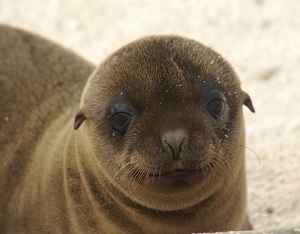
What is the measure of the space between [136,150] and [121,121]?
248 millimetres

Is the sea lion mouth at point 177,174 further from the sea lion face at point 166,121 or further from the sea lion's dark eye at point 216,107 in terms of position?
the sea lion's dark eye at point 216,107

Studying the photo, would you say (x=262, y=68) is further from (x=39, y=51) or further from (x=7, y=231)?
(x=7, y=231)

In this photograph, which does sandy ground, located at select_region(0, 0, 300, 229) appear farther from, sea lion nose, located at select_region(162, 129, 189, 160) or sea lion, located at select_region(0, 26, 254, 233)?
sea lion nose, located at select_region(162, 129, 189, 160)

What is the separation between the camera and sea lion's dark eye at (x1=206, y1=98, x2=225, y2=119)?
491 centimetres

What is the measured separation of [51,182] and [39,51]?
1176mm

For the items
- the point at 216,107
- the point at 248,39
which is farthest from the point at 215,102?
the point at 248,39

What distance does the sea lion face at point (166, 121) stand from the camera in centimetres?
465

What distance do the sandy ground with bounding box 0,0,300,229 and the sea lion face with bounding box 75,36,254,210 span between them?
60.7 inches

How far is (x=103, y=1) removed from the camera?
33.3 feet

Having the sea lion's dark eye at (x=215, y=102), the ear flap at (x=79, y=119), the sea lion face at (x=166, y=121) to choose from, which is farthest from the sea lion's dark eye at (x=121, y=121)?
the sea lion's dark eye at (x=215, y=102)

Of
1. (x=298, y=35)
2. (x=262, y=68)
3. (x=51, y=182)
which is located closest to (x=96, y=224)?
(x=51, y=182)

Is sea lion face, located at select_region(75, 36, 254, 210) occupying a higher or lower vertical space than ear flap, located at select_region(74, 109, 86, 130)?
lower

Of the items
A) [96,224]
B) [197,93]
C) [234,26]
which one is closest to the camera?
[197,93]

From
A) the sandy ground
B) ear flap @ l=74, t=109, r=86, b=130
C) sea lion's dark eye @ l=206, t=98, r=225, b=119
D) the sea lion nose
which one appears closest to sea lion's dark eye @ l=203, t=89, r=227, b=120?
sea lion's dark eye @ l=206, t=98, r=225, b=119
